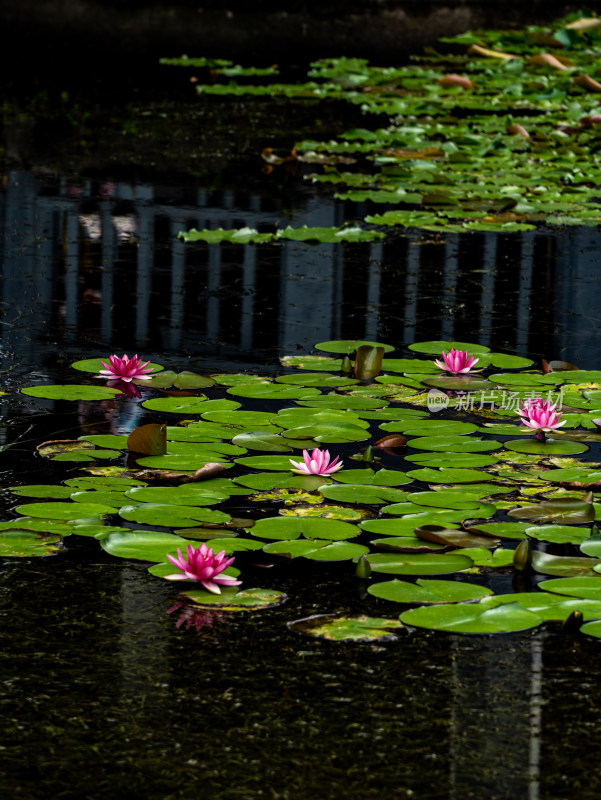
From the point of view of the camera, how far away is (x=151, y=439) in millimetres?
3373

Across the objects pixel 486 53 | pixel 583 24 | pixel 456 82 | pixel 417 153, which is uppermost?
pixel 583 24

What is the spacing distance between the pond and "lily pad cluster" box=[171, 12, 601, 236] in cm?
43

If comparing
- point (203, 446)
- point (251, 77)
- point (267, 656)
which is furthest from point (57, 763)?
point (251, 77)

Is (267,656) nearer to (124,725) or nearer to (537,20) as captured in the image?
(124,725)

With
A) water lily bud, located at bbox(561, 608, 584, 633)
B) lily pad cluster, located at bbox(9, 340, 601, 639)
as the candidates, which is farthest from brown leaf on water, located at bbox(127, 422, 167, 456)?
water lily bud, located at bbox(561, 608, 584, 633)

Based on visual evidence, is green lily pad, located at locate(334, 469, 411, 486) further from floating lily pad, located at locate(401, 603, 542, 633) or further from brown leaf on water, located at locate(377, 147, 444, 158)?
brown leaf on water, located at locate(377, 147, 444, 158)

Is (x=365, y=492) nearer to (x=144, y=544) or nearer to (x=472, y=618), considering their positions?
(x=144, y=544)

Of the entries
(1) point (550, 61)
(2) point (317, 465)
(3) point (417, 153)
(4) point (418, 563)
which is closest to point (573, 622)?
(4) point (418, 563)

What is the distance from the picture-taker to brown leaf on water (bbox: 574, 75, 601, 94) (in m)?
11.7

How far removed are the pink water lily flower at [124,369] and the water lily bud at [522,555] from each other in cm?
164

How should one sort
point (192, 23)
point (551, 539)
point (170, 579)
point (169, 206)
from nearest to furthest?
point (170, 579) < point (551, 539) < point (169, 206) < point (192, 23)

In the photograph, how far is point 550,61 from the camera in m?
13.3

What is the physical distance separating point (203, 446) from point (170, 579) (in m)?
0.89

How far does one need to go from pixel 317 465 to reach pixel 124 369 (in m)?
1.03
